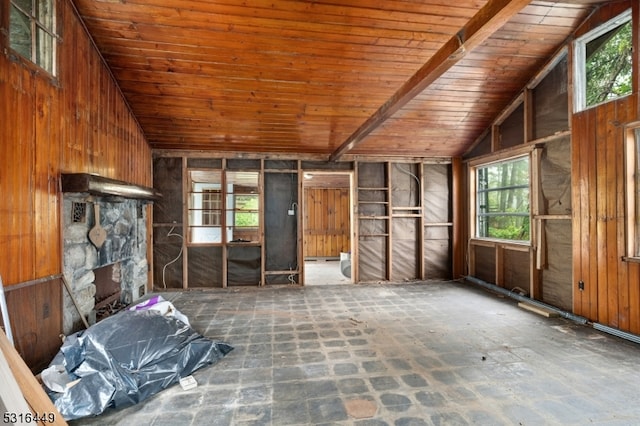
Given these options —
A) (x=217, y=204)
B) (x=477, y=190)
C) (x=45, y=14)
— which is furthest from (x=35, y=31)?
(x=477, y=190)

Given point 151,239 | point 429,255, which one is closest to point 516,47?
point 429,255

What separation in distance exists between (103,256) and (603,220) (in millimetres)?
6139

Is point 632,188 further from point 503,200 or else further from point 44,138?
point 44,138

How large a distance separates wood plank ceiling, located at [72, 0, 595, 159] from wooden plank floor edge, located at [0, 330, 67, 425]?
3191 millimetres

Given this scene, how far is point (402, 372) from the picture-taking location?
2623 millimetres

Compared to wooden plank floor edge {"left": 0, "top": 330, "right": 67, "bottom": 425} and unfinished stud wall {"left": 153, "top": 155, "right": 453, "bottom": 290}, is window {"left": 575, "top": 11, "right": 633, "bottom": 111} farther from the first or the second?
wooden plank floor edge {"left": 0, "top": 330, "right": 67, "bottom": 425}

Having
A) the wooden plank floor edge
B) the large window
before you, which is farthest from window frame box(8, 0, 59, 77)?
the wooden plank floor edge

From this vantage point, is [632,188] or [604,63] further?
[604,63]

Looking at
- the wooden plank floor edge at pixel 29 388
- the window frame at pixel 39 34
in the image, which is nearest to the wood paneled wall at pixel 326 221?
the window frame at pixel 39 34

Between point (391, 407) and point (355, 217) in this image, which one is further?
point (355, 217)

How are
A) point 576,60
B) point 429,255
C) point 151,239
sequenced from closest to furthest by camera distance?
point 576,60 → point 151,239 → point 429,255

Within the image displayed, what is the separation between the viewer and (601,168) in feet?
11.6

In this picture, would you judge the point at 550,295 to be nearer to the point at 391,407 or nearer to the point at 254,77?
the point at 391,407

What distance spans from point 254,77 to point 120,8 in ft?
5.01
